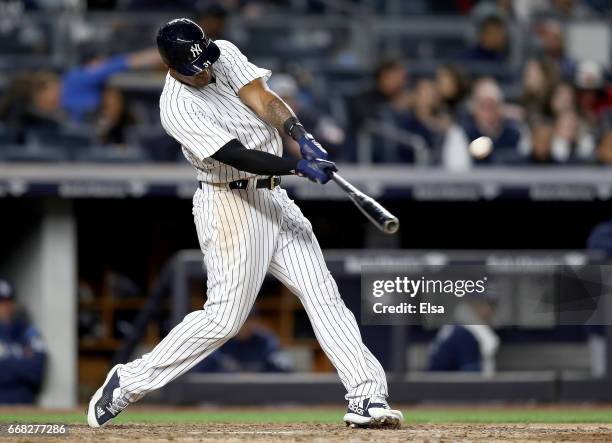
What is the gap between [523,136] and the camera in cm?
1056

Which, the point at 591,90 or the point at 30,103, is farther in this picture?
the point at 591,90

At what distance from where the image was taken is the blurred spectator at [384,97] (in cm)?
1037

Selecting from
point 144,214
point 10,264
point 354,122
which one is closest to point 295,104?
point 354,122

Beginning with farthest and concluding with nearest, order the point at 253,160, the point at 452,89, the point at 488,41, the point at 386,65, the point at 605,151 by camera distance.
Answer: the point at 488,41, the point at 452,89, the point at 386,65, the point at 605,151, the point at 253,160

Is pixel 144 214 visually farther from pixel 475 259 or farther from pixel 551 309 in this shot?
pixel 551 309

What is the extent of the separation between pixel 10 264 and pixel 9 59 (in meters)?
1.79

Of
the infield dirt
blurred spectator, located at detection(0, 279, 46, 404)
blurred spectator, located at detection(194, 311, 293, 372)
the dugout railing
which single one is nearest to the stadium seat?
blurred spectator, located at detection(0, 279, 46, 404)

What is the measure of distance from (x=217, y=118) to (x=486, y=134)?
491cm

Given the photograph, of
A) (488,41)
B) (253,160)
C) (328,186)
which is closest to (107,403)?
(253,160)

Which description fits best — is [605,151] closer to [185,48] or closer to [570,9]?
[570,9]

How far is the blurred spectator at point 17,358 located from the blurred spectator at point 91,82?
62.4 inches

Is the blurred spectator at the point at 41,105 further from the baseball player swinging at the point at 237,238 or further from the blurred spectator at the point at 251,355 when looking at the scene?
the baseball player swinging at the point at 237,238

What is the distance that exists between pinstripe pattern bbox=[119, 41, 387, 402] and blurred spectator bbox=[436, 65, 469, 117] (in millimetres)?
5271

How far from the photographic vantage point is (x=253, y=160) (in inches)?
199
